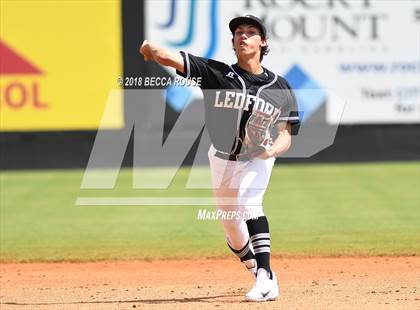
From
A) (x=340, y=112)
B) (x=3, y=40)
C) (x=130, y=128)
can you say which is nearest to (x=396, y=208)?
(x=340, y=112)

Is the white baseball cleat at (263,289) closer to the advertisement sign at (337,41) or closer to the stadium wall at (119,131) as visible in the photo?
the stadium wall at (119,131)

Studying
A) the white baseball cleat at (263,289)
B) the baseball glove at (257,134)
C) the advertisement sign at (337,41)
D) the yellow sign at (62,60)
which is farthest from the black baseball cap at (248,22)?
the advertisement sign at (337,41)

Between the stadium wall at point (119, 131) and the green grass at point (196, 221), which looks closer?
the green grass at point (196, 221)

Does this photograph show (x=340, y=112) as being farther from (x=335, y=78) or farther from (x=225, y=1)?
(x=225, y=1)

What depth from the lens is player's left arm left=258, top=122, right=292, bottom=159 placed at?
24.8 feet

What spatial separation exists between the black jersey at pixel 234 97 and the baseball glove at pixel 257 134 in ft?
0.14

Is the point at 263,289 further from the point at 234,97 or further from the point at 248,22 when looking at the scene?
the point at 248,22

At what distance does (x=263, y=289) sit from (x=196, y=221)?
5.69 meters

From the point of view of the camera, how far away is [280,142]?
764 cm

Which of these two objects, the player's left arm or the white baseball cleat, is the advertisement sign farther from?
the white baseball cleat

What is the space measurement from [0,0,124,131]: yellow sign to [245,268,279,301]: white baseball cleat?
11653mm

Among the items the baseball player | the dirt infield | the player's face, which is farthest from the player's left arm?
the dirt infield

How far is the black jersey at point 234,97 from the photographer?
7605 mm

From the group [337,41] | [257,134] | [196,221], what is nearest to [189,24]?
[337,41]
